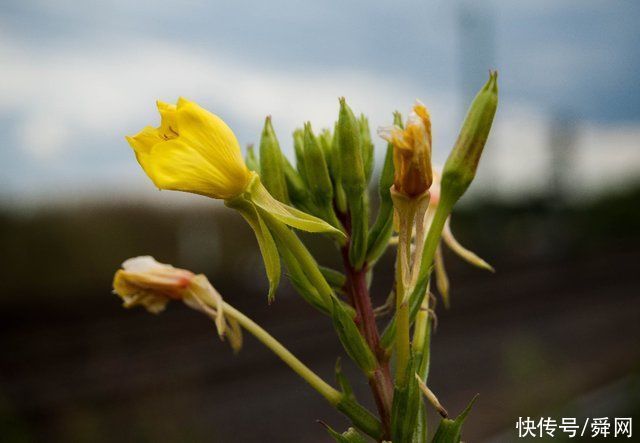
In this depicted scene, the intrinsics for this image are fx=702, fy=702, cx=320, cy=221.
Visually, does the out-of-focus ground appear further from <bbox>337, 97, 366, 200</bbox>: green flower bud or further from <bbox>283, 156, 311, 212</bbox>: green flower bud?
<bbox>337, 97, 366, 200</bbox>: green flower bud

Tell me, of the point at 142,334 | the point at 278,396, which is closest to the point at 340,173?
the point at 278,396

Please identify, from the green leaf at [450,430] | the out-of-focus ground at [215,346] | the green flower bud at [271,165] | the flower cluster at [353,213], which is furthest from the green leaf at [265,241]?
the out-of-focus ground at [215,346]

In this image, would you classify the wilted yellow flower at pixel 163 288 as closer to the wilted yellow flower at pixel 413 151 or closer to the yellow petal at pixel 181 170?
the yellow petal at pixel 181 170

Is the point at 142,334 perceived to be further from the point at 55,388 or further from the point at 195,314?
the point at 55,388

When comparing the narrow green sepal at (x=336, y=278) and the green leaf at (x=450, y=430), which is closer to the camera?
the green leaf at (x=450, y=430)

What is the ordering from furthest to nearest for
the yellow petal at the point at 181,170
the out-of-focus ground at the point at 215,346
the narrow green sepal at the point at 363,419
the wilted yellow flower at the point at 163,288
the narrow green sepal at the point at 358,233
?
the out-of-focus ground at the point at 215,346 < the wilted yellow flower at the point at 163,288 < the narrow green sepal at the point at 358,233 < the narrow green sepal at the point at 363,419 < the yellow petal at the point at 181,170

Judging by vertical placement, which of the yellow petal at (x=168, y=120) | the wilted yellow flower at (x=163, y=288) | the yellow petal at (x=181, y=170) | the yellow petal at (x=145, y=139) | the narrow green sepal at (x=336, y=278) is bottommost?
the wilted yellow flower at (x=163, y=288)

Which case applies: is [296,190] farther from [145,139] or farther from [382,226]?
[145,139]

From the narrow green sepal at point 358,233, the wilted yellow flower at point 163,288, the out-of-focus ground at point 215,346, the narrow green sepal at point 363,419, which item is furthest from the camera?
the out-of-focus ground at point 215,346
